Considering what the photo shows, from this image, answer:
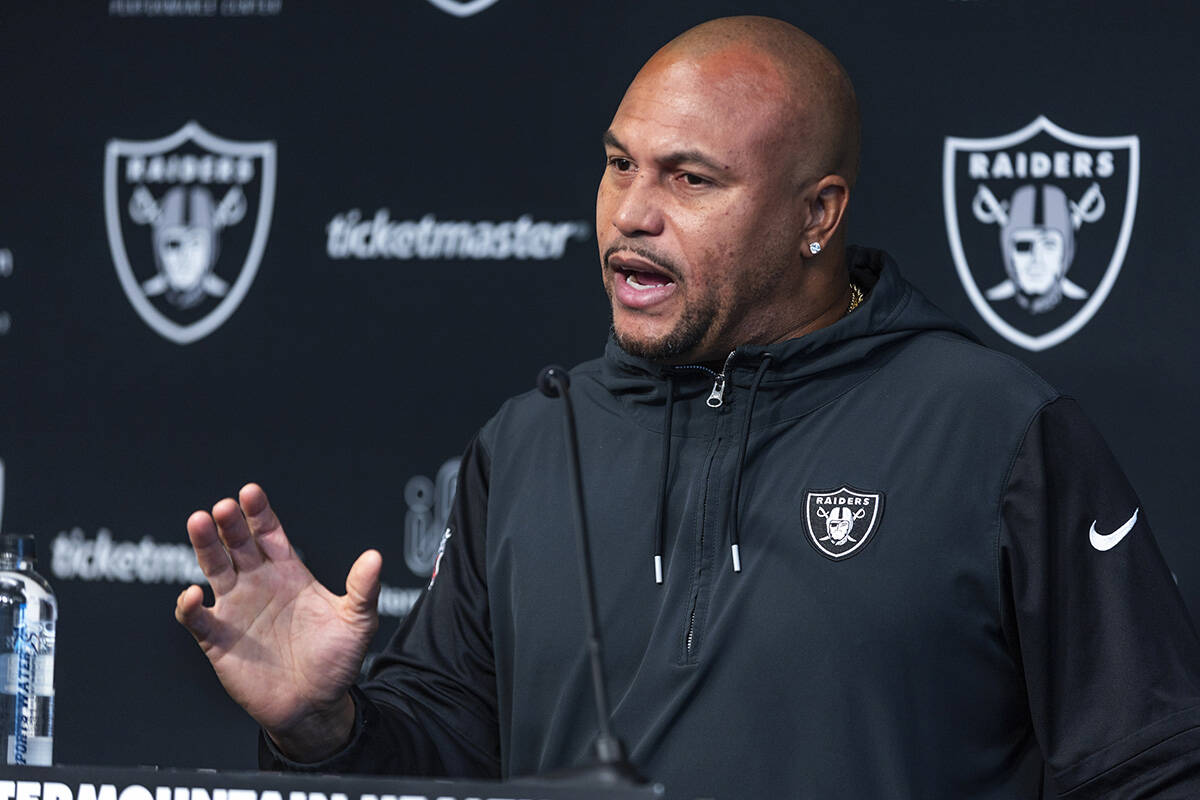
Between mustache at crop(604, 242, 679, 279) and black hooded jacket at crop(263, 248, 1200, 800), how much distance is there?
11 centimetres

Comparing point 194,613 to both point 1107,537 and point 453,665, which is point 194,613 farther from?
point 1107,537

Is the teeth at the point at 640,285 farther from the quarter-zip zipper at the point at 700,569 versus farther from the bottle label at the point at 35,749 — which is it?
the bottle label at the point at 35,749

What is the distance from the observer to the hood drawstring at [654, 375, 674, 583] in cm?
153

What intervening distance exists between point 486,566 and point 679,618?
10.8 inches

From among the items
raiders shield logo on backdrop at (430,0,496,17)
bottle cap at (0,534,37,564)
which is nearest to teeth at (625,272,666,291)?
bottle cap at (0,534,37,564)

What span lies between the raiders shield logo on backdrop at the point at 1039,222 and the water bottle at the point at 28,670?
1359 mm

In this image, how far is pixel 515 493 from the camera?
5.44ft

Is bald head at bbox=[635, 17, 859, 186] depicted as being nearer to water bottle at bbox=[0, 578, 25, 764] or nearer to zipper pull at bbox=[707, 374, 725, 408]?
zipper pull at bbox=[707, 374, 725, 408]

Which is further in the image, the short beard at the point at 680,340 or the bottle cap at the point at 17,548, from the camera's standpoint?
the short beard at the point at 680,340

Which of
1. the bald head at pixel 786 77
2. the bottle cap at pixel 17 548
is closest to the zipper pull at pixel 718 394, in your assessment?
the bald head at pixel 786 77

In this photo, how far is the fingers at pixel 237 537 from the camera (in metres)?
1.26

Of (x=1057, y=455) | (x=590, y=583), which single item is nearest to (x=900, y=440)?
(x=1057, y=455)

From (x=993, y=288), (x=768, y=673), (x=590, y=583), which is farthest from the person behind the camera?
(x=993, y=288)

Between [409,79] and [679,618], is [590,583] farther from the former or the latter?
[409,79]
